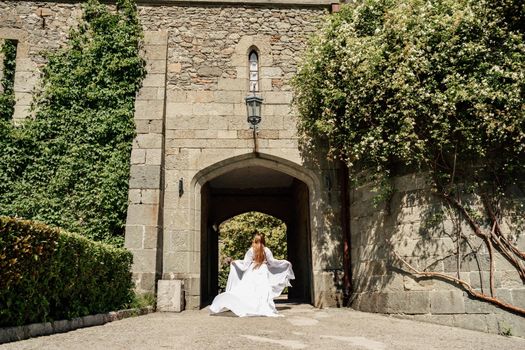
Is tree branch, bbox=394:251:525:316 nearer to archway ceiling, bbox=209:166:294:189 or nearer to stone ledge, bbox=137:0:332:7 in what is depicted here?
archway ceiling, bbox=209:166:294:189

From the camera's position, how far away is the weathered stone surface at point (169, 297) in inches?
307

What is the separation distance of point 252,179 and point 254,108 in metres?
4.56

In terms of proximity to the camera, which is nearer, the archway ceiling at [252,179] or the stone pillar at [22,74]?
the stone pillar at [22,74]

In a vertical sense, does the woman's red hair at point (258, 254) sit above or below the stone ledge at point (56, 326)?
above

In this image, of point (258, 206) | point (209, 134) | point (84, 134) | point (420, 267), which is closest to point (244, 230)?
point (258, 206)

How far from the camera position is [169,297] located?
25.7 ft

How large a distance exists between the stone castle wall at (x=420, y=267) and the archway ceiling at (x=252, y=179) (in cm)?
402

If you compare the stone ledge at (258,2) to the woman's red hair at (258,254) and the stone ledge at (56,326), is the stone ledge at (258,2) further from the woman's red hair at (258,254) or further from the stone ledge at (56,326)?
the stone ledge at (56,326)

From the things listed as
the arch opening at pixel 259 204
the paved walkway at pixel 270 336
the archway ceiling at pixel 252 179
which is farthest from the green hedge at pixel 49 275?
the arch opening at pixel 259 204

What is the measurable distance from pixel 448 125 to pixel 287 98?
3412 mm

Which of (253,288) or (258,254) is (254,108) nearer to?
(258,254)

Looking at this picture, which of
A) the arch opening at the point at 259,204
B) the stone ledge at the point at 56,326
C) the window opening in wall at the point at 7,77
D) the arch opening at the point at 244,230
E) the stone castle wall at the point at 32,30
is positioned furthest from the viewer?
the arch opening at the point at 244,230

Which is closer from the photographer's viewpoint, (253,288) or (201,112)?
(253,288)

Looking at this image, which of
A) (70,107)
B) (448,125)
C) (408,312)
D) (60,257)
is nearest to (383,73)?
(448,125)
